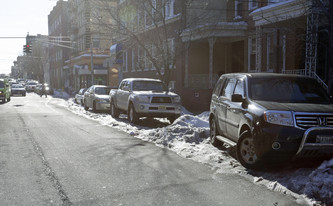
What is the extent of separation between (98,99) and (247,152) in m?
14.4

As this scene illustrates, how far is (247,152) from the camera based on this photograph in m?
6.89

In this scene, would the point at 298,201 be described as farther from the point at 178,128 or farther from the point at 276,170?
the point at 178,128

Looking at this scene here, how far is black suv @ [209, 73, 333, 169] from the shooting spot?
6082mm

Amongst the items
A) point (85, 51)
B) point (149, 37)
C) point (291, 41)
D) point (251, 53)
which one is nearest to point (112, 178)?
point (291, 41)

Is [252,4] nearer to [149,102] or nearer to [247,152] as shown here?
[149,102]

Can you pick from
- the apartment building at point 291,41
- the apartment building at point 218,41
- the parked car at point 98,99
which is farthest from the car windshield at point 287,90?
the parked car at point 98,99

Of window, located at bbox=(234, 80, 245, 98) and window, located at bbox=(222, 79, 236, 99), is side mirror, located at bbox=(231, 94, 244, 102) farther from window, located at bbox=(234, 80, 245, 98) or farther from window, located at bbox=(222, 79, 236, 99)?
window, located at bbox=(222, 79, 236, 99)

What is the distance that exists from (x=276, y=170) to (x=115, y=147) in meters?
4.14

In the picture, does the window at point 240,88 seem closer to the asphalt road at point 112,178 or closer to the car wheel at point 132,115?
the asphalt road at point 112,178

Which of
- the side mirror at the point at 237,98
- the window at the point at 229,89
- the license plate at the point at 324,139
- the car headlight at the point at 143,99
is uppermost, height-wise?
the window at the point at 229,89

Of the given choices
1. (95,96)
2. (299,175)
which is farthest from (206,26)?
(299,175)

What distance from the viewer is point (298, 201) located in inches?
199

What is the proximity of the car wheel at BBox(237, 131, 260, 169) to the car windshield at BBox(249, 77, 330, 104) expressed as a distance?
2.83 feet

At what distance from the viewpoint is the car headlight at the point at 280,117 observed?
617 centimetres
